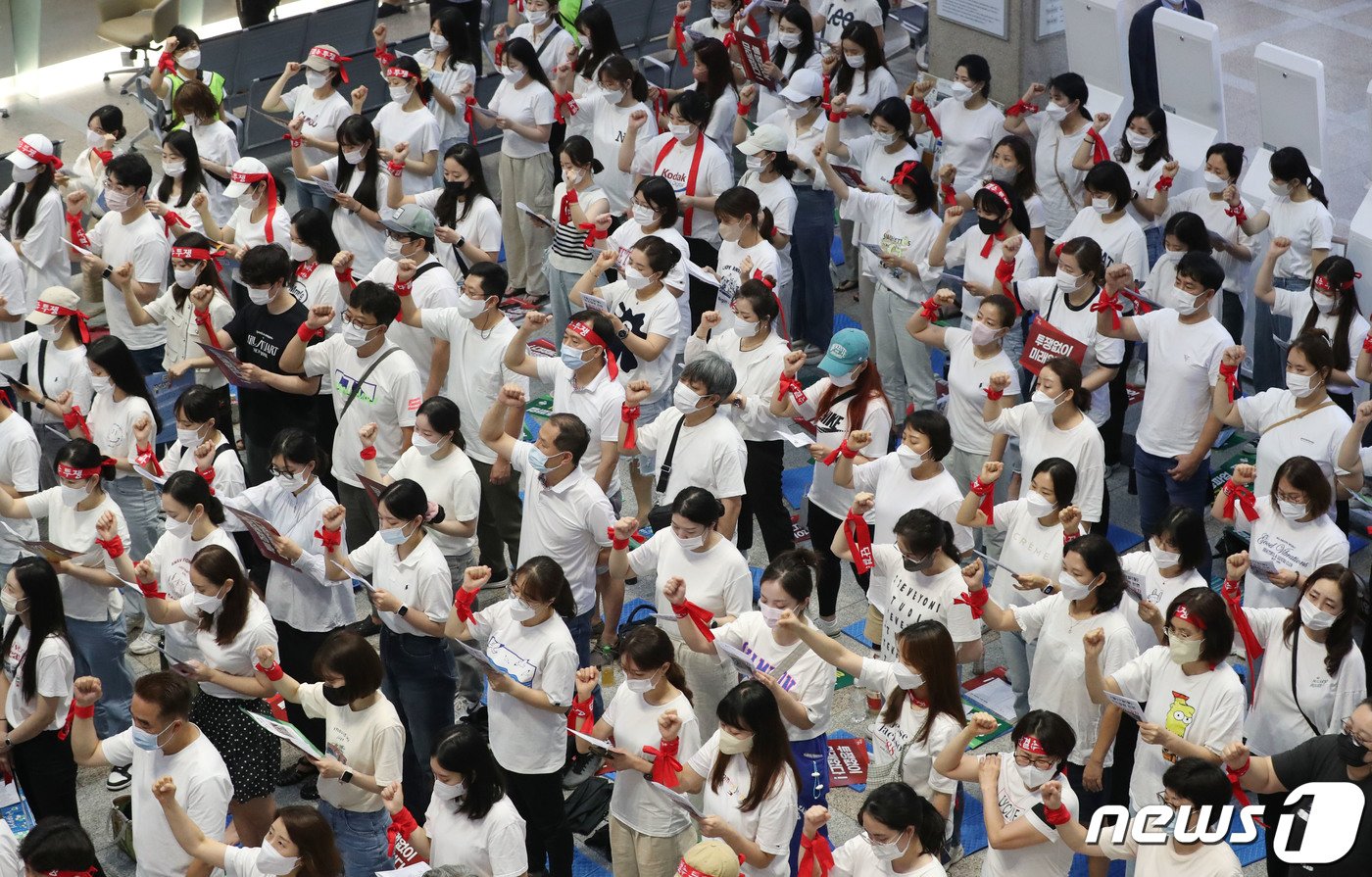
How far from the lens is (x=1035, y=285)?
9570mm

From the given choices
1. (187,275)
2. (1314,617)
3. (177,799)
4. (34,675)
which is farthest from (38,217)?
(1314,617)

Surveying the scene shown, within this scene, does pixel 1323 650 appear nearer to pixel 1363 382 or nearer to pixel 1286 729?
pixel 1286 729

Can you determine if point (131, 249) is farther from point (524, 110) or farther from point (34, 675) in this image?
point (34, 675)

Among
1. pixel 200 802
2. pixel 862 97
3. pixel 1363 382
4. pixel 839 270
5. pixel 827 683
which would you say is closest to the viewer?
pixel 200 802

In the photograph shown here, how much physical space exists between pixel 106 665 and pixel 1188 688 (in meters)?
4.87

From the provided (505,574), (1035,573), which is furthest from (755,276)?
(1035,573)

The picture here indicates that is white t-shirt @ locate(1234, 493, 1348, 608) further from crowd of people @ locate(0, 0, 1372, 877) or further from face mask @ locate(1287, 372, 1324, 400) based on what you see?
face mask @ locate(1287, 372, 1324, 400)

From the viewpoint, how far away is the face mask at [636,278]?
929 cm

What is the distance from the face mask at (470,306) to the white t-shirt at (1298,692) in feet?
13.2

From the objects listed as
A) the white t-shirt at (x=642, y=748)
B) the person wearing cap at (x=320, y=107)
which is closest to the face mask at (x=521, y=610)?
the white t-shirt at (x=642, y=748)

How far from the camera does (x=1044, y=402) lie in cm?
806

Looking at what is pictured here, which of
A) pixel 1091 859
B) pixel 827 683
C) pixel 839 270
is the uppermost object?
pixel 827 683

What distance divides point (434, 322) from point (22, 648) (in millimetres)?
2891

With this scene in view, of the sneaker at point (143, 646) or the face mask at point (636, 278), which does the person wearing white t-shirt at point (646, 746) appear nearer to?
the face mask at point (636, 278)
